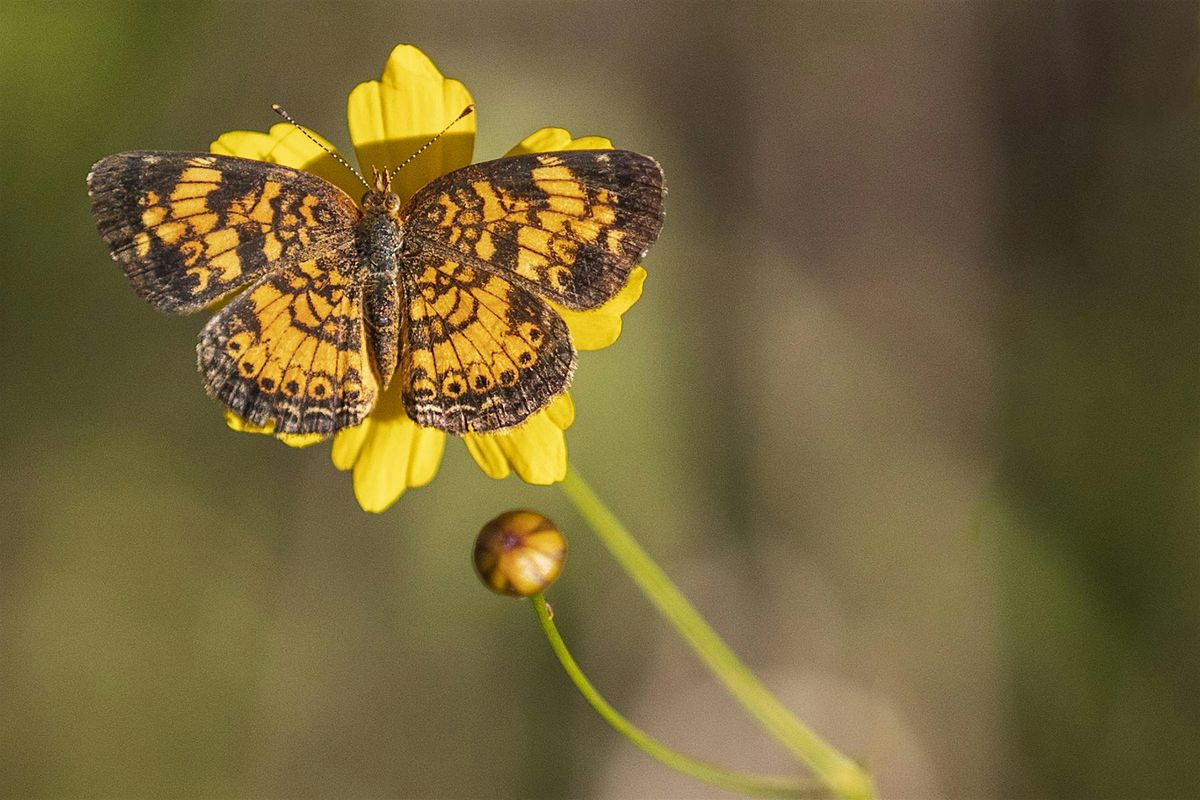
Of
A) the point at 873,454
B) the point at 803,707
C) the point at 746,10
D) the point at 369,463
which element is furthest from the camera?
the point at 746,10

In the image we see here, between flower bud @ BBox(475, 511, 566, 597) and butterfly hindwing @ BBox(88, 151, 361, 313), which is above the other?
butterfly hindwing @ BBox(88, 151, 361, 313)

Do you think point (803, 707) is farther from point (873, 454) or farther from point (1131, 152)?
point (1131, 152)

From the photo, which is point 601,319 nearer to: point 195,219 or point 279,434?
point 279,434

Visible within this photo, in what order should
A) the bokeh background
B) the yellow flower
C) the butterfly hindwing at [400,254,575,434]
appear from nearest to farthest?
the butterfly hindwing at [400,254,575,434] < the yellow flower < the bokeh background

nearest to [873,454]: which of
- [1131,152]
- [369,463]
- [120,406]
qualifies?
[1131,152]

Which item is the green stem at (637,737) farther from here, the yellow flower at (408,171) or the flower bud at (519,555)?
the yellow flower at (408,171)

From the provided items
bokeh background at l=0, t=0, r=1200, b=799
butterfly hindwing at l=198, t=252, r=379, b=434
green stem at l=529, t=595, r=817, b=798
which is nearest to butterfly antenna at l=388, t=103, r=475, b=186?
butterfly hindwing at l=198, t=252, r=379, b=434

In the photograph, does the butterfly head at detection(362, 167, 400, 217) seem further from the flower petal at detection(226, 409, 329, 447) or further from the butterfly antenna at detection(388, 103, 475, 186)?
the flower petal at detection(226, 409, 329, 447)
